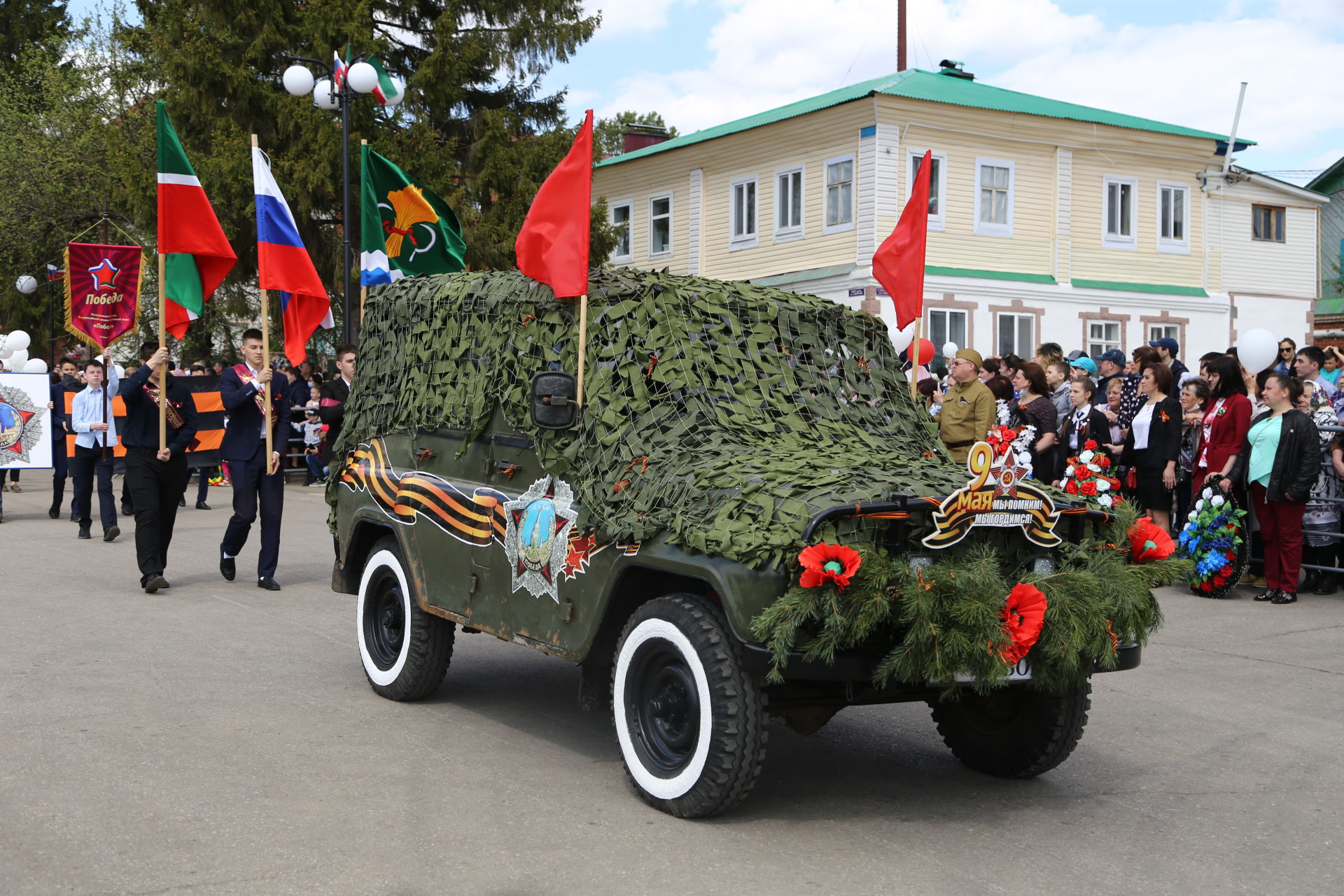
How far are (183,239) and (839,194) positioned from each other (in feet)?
71.0

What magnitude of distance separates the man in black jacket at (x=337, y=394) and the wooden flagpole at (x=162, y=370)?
133 centimetres

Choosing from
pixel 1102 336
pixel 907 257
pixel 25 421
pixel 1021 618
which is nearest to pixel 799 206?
pixel 1102 336

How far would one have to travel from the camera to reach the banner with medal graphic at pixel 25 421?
19578 millimetres

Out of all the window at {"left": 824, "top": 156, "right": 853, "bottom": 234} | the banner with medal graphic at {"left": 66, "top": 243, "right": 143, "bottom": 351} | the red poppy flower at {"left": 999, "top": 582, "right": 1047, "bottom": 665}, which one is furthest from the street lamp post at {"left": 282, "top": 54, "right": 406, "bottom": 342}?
the red poppy flower at {"left": 999, "top": 582, "right": 1047, "bottom": 665}

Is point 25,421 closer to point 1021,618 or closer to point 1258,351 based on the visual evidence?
point 1258,351

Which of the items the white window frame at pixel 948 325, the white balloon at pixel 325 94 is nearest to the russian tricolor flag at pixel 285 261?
the white balloon at pixel 325 94

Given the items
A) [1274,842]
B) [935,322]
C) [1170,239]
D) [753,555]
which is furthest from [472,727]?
[1170,239]

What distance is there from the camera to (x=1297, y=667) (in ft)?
28.6

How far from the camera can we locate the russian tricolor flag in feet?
38.3

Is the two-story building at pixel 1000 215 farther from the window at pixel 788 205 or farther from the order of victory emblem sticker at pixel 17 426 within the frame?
the order of victory emblem sticker at pixel 17 426

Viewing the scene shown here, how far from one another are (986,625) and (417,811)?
7.57 feet

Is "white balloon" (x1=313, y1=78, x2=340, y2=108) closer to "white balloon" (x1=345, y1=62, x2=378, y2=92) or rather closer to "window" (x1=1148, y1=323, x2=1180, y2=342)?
"white balloon" (x1=345, y1=62, x2=378, y2=92)

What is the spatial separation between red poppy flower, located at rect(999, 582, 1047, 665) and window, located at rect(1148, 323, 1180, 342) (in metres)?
30.5

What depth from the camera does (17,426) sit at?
1966cm
